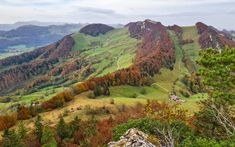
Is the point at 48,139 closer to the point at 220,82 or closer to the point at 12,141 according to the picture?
the point at 12,141

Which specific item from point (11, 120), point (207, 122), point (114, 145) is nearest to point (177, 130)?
point (207, 122)

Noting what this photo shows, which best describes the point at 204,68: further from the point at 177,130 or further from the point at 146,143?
the point at 146,143

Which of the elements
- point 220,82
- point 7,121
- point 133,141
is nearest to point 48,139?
point 7,121

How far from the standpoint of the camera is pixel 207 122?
67812 millimetres

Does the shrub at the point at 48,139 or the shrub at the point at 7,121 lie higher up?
the shrub at the point at 48,139

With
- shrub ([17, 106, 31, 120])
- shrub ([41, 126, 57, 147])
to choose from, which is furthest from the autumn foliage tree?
shrub ([17, 106, 31, 120])

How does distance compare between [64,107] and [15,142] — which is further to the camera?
[64,107]

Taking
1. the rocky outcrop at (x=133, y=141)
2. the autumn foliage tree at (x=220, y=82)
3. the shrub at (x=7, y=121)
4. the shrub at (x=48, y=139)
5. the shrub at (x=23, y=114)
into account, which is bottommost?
the shrub at (x=7, y=121)

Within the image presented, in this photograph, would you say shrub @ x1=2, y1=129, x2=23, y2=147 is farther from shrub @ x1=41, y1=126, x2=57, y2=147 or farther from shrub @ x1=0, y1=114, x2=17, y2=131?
shrub @ x1=0, y1=114, x2=17, y2=131

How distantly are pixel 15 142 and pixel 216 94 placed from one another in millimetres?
80314

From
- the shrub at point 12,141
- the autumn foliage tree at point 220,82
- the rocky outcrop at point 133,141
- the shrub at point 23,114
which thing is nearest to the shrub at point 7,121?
the shrub at point 23,114

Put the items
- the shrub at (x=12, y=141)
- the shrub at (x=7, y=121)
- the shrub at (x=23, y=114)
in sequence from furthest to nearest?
1. the shrub at (x=23, y=114)
2. the shrub at (x=7, y=121)
3. the shrub at (x=12, y=141)

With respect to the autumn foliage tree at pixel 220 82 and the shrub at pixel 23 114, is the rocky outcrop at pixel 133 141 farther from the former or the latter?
the shrub at pixel 23 114

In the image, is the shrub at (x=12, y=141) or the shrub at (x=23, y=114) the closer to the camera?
the shrub at (x=12, y=141)
